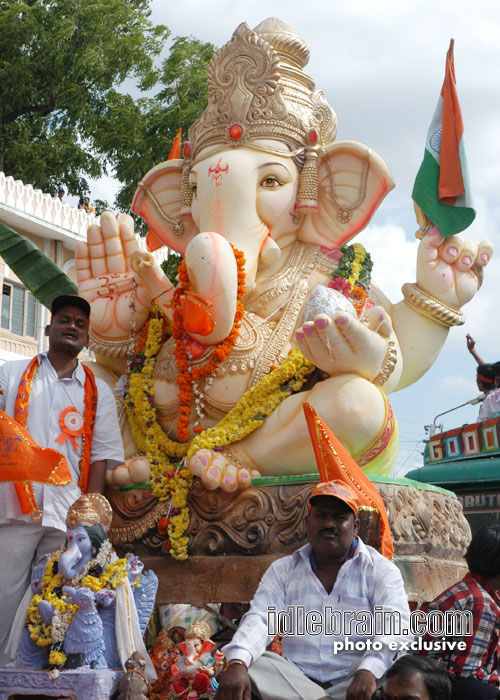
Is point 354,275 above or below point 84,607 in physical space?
above

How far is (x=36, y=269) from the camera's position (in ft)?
18.0

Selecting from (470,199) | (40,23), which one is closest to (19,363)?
(470,199)

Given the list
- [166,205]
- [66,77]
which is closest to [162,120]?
[66,77]

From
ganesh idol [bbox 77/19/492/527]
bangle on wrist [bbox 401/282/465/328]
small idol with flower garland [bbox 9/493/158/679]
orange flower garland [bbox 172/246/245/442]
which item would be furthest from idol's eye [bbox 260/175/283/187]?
small idol with flower garland [bbox 9/493/158/679]

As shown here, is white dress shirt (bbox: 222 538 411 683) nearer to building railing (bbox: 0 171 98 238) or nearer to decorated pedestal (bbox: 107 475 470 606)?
decorated pedestal (bbox: 107 475 470 606)

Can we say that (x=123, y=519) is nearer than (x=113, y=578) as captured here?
No

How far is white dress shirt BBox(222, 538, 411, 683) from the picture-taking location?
10.2 feet

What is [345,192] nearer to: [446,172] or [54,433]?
[446,172]

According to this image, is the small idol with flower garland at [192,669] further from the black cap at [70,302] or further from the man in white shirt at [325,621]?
the black cap at [70,302]

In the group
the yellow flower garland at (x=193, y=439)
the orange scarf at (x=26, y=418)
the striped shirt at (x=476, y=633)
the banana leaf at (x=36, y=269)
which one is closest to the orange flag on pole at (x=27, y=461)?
the orange scarf at (x=26, y=418)

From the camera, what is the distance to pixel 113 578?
3.74 metres

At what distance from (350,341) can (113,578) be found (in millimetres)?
1525

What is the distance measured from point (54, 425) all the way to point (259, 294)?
1.44 m

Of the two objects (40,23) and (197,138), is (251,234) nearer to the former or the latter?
(197,138)
